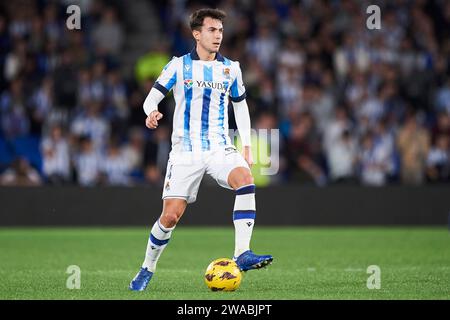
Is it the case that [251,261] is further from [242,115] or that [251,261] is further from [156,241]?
[242,115]

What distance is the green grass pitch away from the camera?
8.66 meters

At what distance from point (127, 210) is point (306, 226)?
3.22 meters

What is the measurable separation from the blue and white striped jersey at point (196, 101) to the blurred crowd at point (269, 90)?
29.2ft

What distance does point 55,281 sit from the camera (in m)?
9.62

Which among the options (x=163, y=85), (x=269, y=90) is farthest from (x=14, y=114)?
(x=163, y=85)

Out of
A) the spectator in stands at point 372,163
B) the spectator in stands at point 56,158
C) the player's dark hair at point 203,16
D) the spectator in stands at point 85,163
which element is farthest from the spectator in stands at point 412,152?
the player's dark hair at point 203,16

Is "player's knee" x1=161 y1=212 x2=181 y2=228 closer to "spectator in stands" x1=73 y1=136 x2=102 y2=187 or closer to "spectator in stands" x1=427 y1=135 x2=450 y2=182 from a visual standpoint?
"spectator in stands" x1=73 y1=136 x2=102 y2=187

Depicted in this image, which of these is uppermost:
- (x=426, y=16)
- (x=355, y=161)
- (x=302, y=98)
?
(x=426, y=16)

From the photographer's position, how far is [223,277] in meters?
8.64

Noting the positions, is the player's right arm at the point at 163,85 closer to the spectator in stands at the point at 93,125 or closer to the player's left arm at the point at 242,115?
the player's left arm at the point at 242,115

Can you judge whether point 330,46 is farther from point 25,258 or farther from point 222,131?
point 222,131

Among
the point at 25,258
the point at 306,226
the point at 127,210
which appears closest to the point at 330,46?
the point at 306,226

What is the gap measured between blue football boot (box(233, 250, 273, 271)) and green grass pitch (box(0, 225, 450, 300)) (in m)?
0.23

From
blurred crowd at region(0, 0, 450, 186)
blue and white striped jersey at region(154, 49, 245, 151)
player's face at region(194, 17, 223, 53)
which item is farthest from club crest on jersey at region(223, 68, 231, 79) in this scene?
blurred crowd at region(0, 0, 450, 186)
